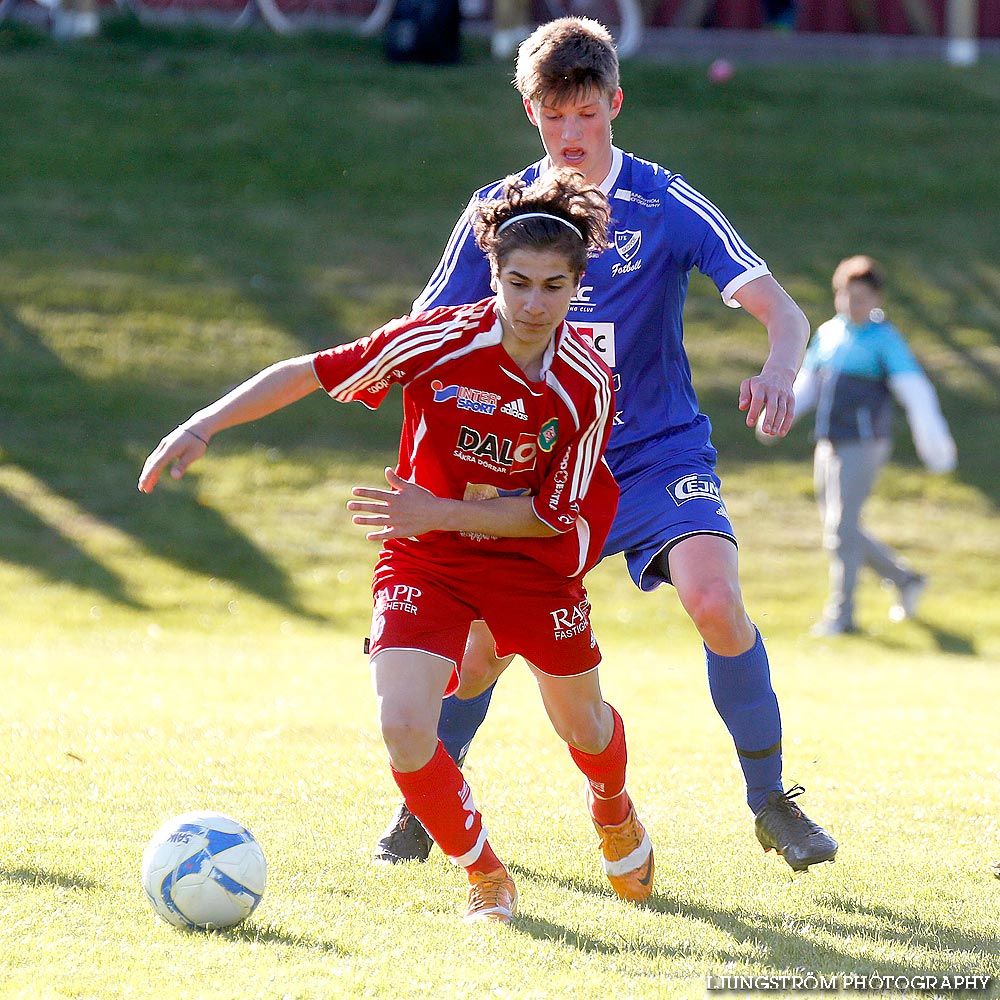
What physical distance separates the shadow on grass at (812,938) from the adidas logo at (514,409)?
1324 millimetres

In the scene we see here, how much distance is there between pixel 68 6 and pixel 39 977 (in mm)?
20144

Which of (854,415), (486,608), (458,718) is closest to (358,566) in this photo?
(854,415)

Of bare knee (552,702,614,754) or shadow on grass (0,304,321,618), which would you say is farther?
shadow on grass (0,304,321,618)

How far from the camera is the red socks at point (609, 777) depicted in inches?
163

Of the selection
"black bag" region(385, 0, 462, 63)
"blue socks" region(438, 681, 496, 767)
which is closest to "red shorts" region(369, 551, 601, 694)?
"blue socks" region(438, 681, 496, 767)

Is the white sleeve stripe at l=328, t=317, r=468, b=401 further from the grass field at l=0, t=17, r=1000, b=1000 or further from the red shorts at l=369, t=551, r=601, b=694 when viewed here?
the grass field at l=0, t=17, r=1000, b=1000

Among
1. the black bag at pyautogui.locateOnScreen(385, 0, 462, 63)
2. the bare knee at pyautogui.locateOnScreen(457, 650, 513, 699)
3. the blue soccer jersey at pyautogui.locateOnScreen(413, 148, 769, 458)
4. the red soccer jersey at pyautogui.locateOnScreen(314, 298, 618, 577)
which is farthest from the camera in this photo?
the black bag at pyautogui.locateOnScreen(385, 0, 462, 63)

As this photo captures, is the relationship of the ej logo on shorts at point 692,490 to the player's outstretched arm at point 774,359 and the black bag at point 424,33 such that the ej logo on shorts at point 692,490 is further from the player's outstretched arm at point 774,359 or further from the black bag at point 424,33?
the black bag at point 424,33

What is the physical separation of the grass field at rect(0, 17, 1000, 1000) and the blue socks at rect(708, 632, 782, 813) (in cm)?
29

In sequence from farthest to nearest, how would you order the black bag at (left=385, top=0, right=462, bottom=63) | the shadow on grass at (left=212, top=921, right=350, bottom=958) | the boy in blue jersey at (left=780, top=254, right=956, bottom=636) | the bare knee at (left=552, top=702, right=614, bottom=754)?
the black bag at (left=385, top=0, right=462, bottom=63) → the boy in blue jersey at (left=780, top=254, right=956, bottom=636) → the bare knee at (left=552, top=702, right=614, bottom=754) → the shadow on grass at (left=212, top=921, right=350, bottom=958)

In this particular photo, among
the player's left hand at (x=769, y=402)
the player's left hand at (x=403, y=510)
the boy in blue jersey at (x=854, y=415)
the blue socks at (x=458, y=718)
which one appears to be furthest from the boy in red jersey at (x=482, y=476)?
the boy in blue jersey at (x=854, y=415)

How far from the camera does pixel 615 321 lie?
4.48 metres

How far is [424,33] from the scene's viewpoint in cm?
2047

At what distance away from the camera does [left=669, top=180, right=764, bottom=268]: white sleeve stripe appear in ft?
14.4
